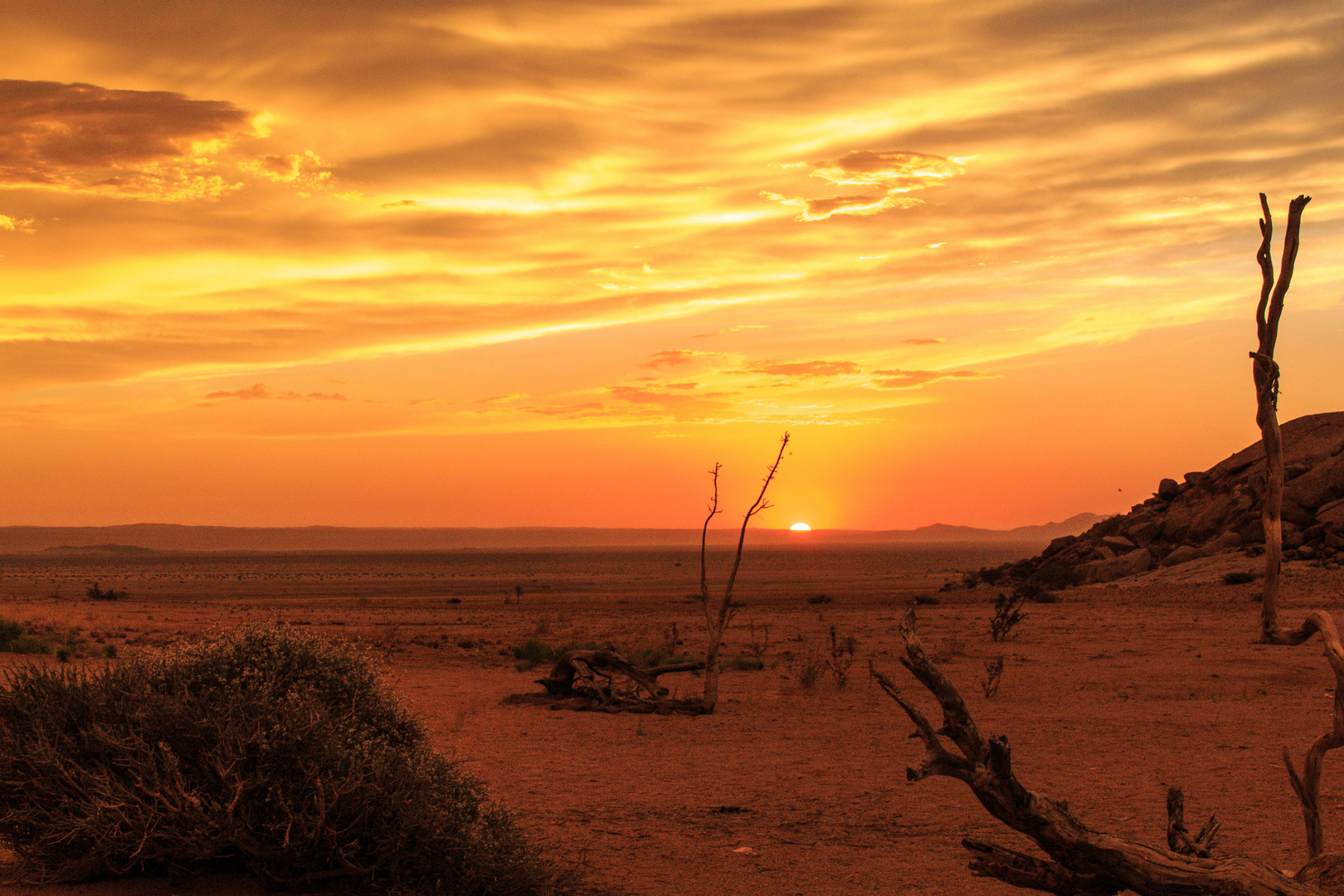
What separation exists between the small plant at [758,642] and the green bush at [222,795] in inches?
666

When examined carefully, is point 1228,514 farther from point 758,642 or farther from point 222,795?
point 222,795

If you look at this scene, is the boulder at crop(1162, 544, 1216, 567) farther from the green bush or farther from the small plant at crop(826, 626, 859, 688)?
the green bush

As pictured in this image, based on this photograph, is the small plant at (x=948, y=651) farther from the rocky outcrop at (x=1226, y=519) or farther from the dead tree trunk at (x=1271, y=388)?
the rocky outcrop at (x=1226, y=519)

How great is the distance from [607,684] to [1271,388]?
12.0 meters

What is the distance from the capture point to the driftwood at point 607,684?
16.0 m

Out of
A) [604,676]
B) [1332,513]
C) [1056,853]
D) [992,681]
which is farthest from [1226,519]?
[1056,853]

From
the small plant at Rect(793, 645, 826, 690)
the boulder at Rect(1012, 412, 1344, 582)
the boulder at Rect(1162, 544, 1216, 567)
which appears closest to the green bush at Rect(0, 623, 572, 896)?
the small plant at Rect(793, 645, 826, 690)

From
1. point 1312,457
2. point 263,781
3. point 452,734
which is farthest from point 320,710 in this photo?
point 1312,457

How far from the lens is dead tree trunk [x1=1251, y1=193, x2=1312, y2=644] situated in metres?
16.6

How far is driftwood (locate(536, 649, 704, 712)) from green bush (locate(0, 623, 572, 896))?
969 centimetres

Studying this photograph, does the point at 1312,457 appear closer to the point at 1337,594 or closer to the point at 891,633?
the point at 1337,594

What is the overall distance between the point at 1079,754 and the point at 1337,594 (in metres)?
21.3

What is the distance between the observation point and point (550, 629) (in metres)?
31.2

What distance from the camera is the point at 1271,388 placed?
54.5ft
